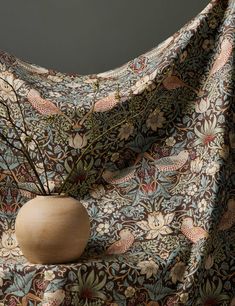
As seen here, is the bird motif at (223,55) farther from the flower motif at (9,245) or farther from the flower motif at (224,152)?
the flower motif at (9,245)

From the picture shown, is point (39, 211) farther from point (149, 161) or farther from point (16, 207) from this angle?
point (149, 161)

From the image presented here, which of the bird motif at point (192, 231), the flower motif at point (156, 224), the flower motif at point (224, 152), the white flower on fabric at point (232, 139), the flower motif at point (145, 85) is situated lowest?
the bird motif at point (192, 231)

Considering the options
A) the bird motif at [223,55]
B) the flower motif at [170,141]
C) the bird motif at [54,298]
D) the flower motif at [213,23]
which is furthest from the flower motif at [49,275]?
the flower motif at [213,23]

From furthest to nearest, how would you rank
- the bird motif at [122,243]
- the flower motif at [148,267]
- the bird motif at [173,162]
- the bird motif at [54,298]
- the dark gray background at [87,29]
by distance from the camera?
the dark gray background at [87,29] → the bird motif at [173,162] → the bird motif at [122,243] → the flower motif at [148,267] → the bird motif at [54,298]

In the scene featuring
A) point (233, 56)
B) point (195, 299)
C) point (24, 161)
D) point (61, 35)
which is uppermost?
point (61, 35)

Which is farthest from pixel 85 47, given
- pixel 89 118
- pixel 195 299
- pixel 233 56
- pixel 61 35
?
pixel 195 299

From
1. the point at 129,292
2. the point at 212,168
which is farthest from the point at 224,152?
the point at 129,292

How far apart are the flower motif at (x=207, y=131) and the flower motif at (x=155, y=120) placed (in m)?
0.09

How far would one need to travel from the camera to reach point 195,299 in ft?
4.82

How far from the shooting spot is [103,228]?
160 cm

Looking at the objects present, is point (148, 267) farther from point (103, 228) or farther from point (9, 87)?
point (9, 87)

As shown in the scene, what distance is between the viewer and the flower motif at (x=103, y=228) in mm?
1592

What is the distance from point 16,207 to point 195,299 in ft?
1.58

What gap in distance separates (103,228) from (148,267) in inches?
7.5
